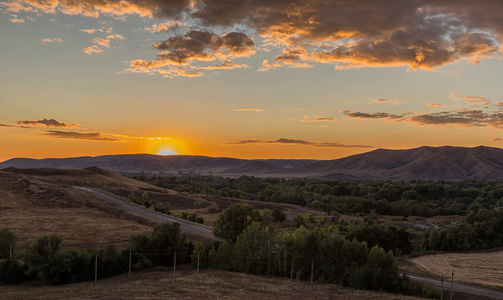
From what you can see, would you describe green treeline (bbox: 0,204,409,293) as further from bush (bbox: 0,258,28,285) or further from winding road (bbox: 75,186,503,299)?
winding road (bbox: 75,186,503,299)

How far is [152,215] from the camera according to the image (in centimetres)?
7762

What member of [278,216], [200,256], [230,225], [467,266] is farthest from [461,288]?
[278,216]

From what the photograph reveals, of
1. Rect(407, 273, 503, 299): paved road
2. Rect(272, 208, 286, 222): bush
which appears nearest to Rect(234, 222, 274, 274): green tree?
Rect(407, 273, 503, 299): paved road

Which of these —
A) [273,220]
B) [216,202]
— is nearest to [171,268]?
[273,220]

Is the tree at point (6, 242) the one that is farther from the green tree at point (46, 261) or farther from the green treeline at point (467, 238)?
the green treeline at point (467, 238)

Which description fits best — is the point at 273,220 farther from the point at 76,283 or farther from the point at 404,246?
the point at 76,283

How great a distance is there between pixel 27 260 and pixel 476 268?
178 ft

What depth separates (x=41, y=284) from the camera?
129 feet

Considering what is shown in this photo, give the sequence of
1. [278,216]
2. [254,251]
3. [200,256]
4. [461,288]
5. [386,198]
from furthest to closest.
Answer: [386,198] → [278,216] → [200,256] → [254,251] → [461,288]

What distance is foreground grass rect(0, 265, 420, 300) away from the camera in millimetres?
32594

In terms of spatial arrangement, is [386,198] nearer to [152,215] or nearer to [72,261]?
[152,215]

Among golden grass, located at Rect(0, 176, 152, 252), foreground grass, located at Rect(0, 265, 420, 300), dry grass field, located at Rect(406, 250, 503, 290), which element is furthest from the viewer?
golden grass, located at Rect(0, 176, 152, 252)

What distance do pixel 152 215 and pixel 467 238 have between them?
5678 centimetres

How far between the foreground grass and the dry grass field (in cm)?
1523
